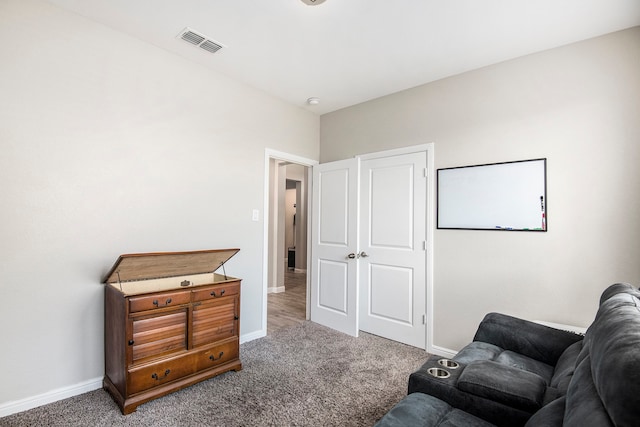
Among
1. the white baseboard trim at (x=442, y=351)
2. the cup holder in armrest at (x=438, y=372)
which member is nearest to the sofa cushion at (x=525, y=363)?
the cup holder in armrest at (x=438, y=372)

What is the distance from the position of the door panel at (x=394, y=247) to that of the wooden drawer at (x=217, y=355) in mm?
1629

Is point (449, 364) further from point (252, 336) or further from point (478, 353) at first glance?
point (252, 336)

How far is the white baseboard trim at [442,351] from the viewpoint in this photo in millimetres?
2971

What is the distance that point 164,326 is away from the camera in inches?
87.6

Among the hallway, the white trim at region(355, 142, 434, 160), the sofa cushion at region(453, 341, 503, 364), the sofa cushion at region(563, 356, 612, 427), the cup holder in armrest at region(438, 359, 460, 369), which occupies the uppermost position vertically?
the white trim at region(355, 142, 434, 160)

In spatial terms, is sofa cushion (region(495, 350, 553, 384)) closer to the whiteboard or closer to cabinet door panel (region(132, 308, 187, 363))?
the whiteboard

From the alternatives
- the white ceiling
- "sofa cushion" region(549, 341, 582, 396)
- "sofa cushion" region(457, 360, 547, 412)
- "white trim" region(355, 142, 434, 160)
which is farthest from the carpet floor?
the white ceiling

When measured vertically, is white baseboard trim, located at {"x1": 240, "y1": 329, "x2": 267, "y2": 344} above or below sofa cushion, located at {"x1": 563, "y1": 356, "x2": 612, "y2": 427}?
below

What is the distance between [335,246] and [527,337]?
2.14 metres

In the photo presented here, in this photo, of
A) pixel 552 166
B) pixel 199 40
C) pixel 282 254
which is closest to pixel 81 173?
pixel 199 40

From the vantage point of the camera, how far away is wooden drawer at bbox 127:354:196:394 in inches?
80.5

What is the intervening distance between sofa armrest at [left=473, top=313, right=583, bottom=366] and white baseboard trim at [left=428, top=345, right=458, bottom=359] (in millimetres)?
857

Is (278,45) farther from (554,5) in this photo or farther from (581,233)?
(581,233)

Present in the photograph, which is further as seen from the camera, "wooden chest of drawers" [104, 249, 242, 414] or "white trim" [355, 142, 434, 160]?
"white trim" [355, 142, 434, 160]
